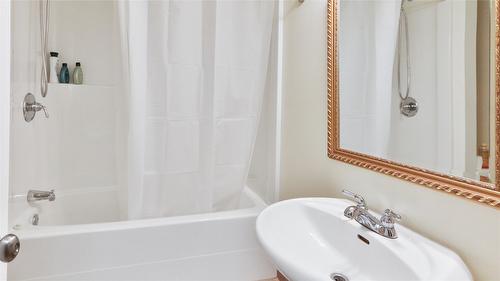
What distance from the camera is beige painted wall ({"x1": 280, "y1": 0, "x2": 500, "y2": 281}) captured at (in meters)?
0.72

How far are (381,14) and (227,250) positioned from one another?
4.16ft

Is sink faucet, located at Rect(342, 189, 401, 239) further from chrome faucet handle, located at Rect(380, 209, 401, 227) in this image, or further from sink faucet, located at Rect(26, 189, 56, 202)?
sink faucet, located at Rect(26, 189, 56, 202)

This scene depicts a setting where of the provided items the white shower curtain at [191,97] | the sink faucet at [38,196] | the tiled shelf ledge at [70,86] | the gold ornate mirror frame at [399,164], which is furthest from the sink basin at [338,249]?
the tiled shelf ledge at [70,86]

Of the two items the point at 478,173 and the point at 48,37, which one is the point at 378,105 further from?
the point at 48,37

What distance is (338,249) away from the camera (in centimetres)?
100

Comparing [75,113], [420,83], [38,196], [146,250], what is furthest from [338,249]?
[75,113]

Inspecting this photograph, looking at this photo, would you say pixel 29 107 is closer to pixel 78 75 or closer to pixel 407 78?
pixel 78 75

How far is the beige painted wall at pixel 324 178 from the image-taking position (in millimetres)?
725

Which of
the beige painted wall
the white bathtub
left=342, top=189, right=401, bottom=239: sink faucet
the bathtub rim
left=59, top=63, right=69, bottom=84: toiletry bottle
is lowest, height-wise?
the white bathtub

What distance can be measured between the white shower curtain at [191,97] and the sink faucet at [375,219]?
2.68ft

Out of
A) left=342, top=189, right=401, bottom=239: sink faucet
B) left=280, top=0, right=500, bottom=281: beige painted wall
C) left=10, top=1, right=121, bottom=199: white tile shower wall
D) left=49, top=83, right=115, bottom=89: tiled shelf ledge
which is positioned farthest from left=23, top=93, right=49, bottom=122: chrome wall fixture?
left=342, top=189, right=401, bottom=239: sink faucet

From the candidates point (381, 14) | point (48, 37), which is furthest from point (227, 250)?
point (48, 37)

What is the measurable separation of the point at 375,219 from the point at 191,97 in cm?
107

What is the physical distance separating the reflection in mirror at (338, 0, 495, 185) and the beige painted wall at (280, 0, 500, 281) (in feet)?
0.31
